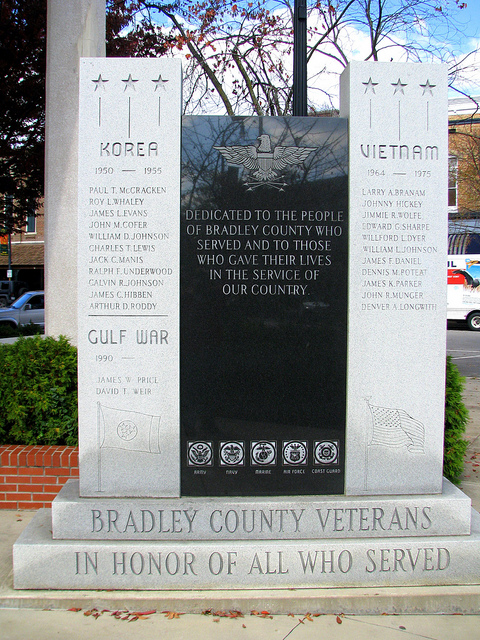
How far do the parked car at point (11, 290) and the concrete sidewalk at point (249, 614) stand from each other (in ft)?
95.9

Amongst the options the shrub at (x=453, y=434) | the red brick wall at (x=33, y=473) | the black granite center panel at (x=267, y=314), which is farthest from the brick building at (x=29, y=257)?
the black granite center panel at (x=267, y=314)

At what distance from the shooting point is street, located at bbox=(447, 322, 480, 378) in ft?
42.7

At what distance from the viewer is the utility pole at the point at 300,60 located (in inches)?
A: 187

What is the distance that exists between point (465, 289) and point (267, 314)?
2034 cm

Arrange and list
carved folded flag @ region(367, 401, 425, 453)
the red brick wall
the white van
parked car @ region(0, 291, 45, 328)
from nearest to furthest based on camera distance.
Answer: carved folded flag @ region(367, 401, 425, 453) < the red brick wall < parked car @ region(0, 291, 45, 328) < the white van

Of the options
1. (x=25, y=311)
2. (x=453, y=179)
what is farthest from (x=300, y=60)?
(x=453, y=179)

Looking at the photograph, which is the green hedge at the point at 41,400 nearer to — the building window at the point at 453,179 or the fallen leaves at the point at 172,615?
the fallen leaves at the point at 172,615

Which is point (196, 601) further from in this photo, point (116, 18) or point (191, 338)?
point (116, 18)

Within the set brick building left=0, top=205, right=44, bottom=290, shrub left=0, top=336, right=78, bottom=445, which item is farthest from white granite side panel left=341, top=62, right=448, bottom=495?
brick building left=0, top=205, right=44, bottom=290

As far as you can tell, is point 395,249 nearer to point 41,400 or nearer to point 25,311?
point 41,400

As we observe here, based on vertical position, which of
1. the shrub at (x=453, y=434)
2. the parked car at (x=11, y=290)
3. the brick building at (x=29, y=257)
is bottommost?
the shrub at (x=453, y=434)

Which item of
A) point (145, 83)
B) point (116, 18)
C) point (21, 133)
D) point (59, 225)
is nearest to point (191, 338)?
point (145, 83)

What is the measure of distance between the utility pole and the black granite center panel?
4.50 feet

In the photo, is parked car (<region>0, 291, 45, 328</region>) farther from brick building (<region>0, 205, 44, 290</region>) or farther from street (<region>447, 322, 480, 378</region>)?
brick building (<region>0, 205, 44, 290</region>)
